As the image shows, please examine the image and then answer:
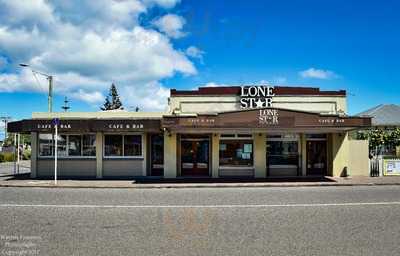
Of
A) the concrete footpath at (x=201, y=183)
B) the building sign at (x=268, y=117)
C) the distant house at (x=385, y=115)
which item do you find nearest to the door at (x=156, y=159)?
the concrete footpath at (x=201, y=183)

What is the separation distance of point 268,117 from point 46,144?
13.6 meters

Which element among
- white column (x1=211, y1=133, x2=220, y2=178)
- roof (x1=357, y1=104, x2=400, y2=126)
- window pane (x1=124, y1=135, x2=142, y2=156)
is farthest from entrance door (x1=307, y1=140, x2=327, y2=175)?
roof (x1=357, y1=104, x2=400, y2=126)

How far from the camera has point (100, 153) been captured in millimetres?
24109

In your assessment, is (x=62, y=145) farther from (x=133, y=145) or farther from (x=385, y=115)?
(x=385, y=115)

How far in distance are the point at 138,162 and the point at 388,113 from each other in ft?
108

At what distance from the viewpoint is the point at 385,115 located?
45.3m

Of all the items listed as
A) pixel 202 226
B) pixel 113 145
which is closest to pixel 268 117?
pixel 113 145

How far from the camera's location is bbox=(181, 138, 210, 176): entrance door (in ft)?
78.9

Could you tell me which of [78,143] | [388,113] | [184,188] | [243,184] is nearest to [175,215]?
[184,188]

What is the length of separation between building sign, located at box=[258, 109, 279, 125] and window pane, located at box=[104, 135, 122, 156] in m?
8.80

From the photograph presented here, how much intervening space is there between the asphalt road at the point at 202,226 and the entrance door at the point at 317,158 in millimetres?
9892

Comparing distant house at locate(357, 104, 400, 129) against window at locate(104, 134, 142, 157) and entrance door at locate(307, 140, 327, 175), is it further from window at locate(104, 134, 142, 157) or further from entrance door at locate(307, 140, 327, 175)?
window at locate(104, 134, 142, 157)

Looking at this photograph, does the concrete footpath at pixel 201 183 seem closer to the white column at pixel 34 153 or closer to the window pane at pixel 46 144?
the white column at pixel 34 153

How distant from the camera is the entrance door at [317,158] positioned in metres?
24.4
